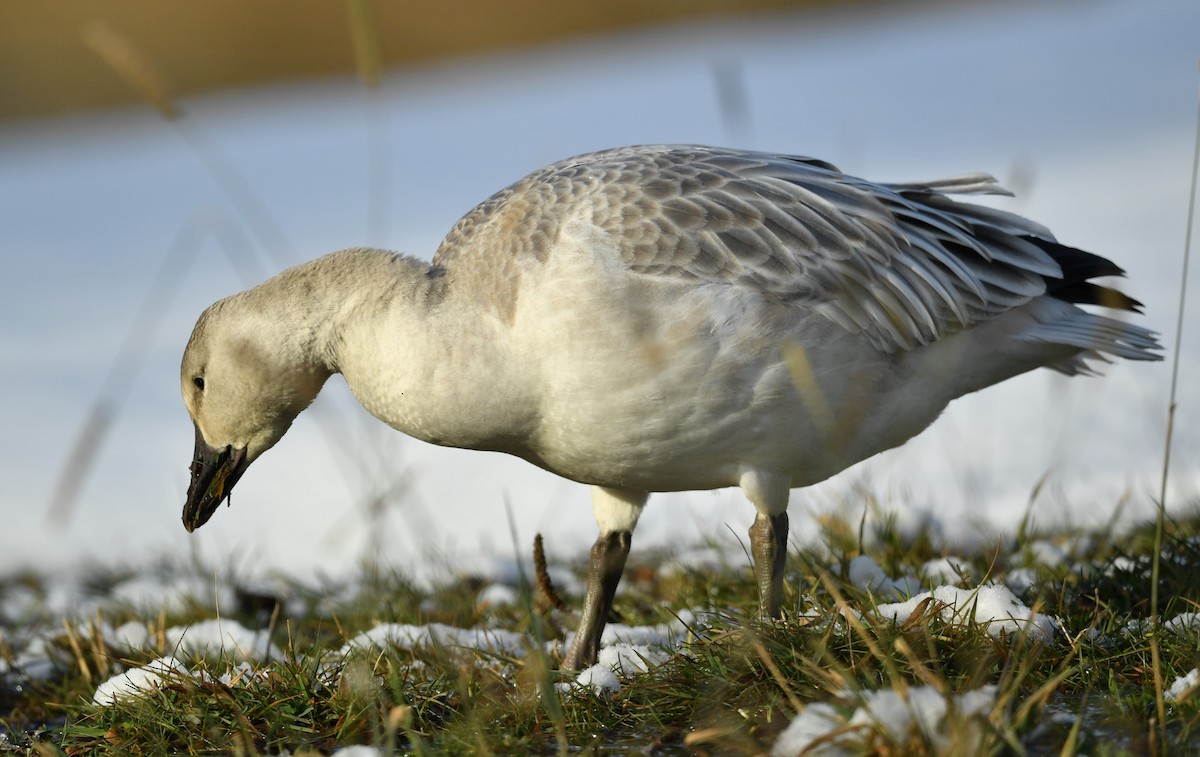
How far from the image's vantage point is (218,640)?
5105 millimetres

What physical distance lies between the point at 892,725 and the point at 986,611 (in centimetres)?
111

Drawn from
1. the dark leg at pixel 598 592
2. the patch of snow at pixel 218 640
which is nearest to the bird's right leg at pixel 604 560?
the dark leg at pixel 598 592

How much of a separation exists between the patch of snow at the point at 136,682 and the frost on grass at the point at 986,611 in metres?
2.31

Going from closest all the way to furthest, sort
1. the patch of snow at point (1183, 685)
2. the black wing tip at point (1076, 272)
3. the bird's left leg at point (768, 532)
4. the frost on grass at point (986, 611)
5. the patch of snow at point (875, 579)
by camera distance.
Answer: the patch of snow at point (1183, 685)
the frost on grass at point (986, 611)
the bird's left leg at point (768, 532)
the patch of snow at point (875, 579)
the black wing tip at point (1076, 272)

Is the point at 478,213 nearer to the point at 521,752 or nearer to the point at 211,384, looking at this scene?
the point at 211,384

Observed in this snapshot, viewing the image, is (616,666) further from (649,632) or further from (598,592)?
(598,592)

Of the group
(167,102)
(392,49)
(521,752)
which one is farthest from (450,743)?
(392,49)

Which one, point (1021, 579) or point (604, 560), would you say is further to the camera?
point (604, 560)

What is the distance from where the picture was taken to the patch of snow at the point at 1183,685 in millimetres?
3281

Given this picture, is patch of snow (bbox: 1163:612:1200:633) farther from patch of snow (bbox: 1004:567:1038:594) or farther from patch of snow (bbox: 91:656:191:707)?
patch of snow (bbox: 91:656:191:707)

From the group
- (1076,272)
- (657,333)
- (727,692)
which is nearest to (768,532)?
(657,333)

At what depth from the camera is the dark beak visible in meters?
4.88

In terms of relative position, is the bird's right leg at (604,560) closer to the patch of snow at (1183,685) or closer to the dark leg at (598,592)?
the dark leg at (598,592)

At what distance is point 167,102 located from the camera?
162 inches
